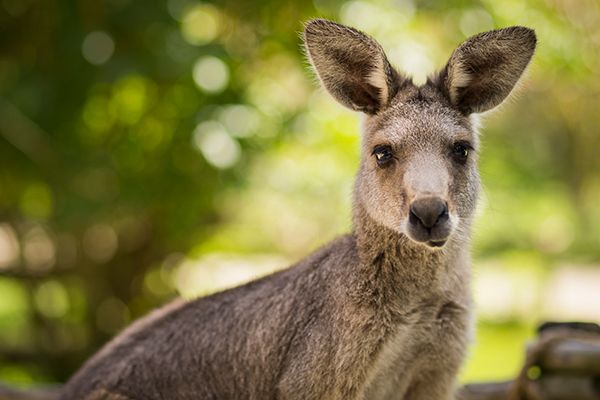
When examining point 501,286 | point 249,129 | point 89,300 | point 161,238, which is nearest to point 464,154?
point 249,129

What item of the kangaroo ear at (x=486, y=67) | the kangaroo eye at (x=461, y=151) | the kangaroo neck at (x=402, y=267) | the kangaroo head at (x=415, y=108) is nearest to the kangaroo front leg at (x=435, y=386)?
the kangaroo neck at (x=402, y=267)

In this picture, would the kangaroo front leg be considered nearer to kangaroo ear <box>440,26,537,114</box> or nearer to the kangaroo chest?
the kangaroo chest

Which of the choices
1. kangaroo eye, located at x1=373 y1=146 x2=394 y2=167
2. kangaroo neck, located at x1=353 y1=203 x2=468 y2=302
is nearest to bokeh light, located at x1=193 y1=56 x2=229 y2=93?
kangaroo eye, located at x1=373 y1=146 x2=394 y2=167

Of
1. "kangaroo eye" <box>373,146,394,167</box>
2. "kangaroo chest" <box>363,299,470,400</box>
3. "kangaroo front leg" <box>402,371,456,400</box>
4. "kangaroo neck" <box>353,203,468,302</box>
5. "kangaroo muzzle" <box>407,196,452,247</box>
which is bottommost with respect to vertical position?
"kangaroo front leg" <box>402,371,456,400</box>

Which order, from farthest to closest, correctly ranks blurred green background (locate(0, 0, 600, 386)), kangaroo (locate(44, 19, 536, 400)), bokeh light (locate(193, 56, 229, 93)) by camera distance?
blurred green background (locate(0, 0, 600, 386)), bokeh light (locate(193, 56, 229, 93)), kangaroo (locate(44, 19, 536, 400))

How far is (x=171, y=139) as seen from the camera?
20.1ft

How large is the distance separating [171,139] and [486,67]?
2.99 meters

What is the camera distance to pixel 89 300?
26.1 ft

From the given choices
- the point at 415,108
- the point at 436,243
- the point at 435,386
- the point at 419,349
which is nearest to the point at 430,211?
the point at 436,243

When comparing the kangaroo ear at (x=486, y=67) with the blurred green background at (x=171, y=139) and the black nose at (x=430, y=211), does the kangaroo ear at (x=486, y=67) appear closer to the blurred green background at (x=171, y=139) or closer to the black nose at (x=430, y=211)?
the blurred green background at (x=171, y=139)

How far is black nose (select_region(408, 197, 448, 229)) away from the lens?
3111 millimetres

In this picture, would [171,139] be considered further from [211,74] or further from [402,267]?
[402,267]

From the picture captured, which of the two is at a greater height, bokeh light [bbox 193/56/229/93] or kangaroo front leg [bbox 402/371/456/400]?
bokeh light [bbox 193/56/229/93]

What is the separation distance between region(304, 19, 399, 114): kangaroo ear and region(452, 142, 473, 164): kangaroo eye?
0.36m
